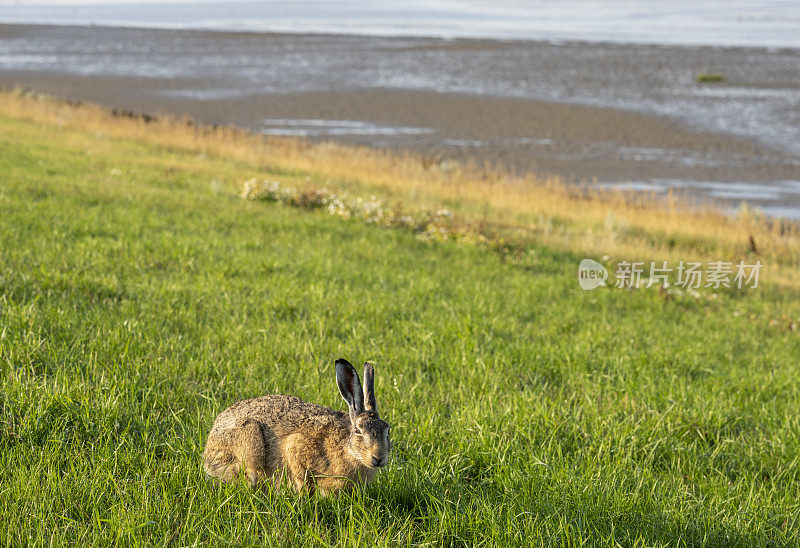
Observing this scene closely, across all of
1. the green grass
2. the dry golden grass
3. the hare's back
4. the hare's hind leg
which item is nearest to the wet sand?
the dry golden grass

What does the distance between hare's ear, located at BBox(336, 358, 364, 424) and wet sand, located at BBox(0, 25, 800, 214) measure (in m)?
24.0

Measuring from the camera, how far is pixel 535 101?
42.9m

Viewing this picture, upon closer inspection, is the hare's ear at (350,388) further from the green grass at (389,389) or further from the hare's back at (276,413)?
the green grass at (389,389)

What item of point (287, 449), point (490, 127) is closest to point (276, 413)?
point (287, 449)

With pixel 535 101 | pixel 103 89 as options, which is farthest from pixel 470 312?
pixel 103 89

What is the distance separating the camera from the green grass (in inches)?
137

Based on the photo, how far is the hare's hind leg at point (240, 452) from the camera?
10.5 feet

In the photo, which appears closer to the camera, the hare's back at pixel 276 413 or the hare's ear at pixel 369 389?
the hare's ear at pixel 369 389

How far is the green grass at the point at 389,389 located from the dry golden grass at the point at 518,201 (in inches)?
193

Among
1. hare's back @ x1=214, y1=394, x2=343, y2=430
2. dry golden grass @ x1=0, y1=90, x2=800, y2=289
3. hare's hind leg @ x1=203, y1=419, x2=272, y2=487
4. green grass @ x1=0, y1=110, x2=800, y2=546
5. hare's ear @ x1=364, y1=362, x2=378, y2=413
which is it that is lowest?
dry golden grass @ x1=0, y1=90, x2=800, y2=289

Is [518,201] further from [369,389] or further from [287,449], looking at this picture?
[369,389]

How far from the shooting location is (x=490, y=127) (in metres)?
36.6

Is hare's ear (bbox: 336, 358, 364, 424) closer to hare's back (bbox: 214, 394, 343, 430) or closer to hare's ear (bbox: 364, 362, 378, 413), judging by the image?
hare's ear (bbox: 364, 362, 378, 413)

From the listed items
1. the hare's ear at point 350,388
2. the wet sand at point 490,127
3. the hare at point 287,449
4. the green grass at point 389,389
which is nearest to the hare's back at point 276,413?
the hare at point 287,449
